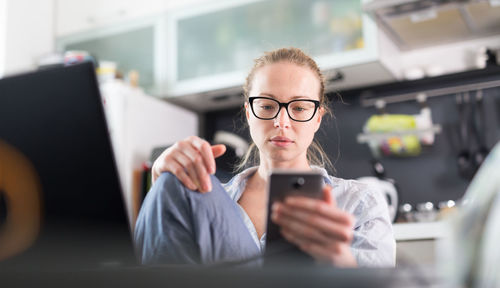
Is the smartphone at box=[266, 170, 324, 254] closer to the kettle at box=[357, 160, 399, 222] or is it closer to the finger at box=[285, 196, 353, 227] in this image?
the finger at box=[285, 196, 353, 227]

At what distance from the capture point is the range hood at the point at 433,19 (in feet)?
6.02

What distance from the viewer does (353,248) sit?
796mm

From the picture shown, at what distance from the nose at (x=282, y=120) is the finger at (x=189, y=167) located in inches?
10.2

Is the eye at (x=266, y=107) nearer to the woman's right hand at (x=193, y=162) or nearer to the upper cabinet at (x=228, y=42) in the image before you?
the woman's right hand at (x=193, y=162)

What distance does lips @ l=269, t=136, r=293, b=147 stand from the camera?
3.04 feet

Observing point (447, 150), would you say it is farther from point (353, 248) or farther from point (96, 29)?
point (96, 29)

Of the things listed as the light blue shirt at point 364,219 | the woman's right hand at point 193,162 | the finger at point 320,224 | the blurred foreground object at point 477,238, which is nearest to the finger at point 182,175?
the woman's right hand at point 193,162

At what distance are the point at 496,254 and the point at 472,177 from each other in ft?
6.03

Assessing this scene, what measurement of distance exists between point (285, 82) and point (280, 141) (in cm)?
13

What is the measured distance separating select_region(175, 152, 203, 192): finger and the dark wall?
1.29 m

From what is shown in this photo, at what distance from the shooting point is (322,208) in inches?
18.4

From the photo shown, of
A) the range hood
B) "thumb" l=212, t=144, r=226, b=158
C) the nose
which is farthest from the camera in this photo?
the range hood

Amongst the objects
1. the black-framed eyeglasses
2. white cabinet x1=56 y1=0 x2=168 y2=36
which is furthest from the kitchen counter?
white cabinet x1=56 y1=0 x2=168 y2=36

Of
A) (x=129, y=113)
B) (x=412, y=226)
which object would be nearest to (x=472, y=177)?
(x=412, y=226)
